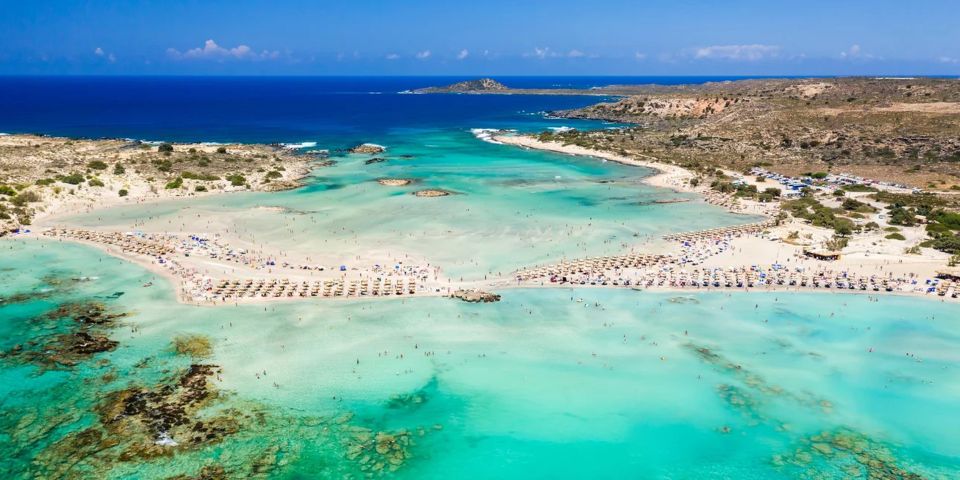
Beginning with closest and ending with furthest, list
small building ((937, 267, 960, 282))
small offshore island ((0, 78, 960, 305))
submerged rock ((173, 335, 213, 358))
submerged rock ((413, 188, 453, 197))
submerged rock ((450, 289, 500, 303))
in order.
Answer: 1. submerged rock ((173, 335, 213, 358))
2. submerged rock ((450, 289, 500, 303))
3. small offshore island ((0, 78, 960, 305))
4. small building ((937, 267, 960, 282))
5. submerged rock ((413, 188, 453, 197))

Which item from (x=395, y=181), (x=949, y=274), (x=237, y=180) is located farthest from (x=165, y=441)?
(x=395, y=181)

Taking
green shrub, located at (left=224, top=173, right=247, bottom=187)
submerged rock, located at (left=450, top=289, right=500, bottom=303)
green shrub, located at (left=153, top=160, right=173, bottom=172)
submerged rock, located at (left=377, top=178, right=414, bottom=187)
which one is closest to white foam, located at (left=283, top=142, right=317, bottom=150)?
green shrub, located at (left=153, top=160, right=173, bottom=172)

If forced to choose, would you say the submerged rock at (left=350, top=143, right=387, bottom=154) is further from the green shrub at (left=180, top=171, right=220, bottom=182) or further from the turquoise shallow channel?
the turquoise shallow channel

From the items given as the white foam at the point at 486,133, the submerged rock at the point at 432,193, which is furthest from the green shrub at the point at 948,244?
the white foam at the point at 486,133

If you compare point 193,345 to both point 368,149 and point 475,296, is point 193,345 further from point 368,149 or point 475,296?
point 368,149

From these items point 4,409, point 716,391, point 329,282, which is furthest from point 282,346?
point 716,391

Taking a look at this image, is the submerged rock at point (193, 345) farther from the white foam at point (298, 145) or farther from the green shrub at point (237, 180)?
the white foam at point (298, 145)
